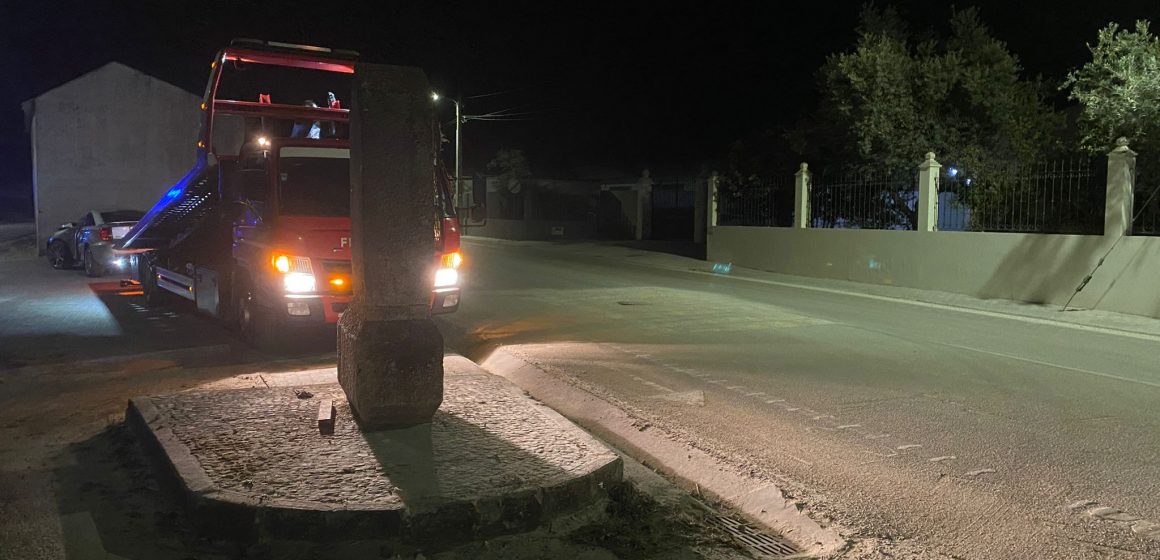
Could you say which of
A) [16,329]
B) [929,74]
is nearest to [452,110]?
[929,74]

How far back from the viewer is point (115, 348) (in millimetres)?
9641

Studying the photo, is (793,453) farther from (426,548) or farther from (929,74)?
(929,74)

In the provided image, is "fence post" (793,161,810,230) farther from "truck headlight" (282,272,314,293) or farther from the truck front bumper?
"truck headlight" (282,272,314,293)

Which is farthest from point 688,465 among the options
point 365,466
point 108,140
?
point 108,140

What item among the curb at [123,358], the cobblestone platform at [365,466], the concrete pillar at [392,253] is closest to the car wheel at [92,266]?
the curb at [123,358]

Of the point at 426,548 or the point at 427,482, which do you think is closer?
the point at 426,548

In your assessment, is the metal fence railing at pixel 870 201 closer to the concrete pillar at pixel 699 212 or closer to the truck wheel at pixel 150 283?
the concrete pillar at pixel 699 212

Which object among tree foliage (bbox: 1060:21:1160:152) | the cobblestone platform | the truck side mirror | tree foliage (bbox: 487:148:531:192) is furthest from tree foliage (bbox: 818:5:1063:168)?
the truck side mirror

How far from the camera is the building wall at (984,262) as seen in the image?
13180 millimetres

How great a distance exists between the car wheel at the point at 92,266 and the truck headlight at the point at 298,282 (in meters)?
11.2

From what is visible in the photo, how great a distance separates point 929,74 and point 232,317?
52.9 feet

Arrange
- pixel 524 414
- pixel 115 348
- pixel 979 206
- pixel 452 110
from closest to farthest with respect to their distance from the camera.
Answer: pixel 524 414 < pixel 115 348 < pixel 979 206 < pixel 452 110

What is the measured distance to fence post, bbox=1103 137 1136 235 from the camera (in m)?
13.4

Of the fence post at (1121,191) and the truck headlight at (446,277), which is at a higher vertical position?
the fence post at (1121,191)
